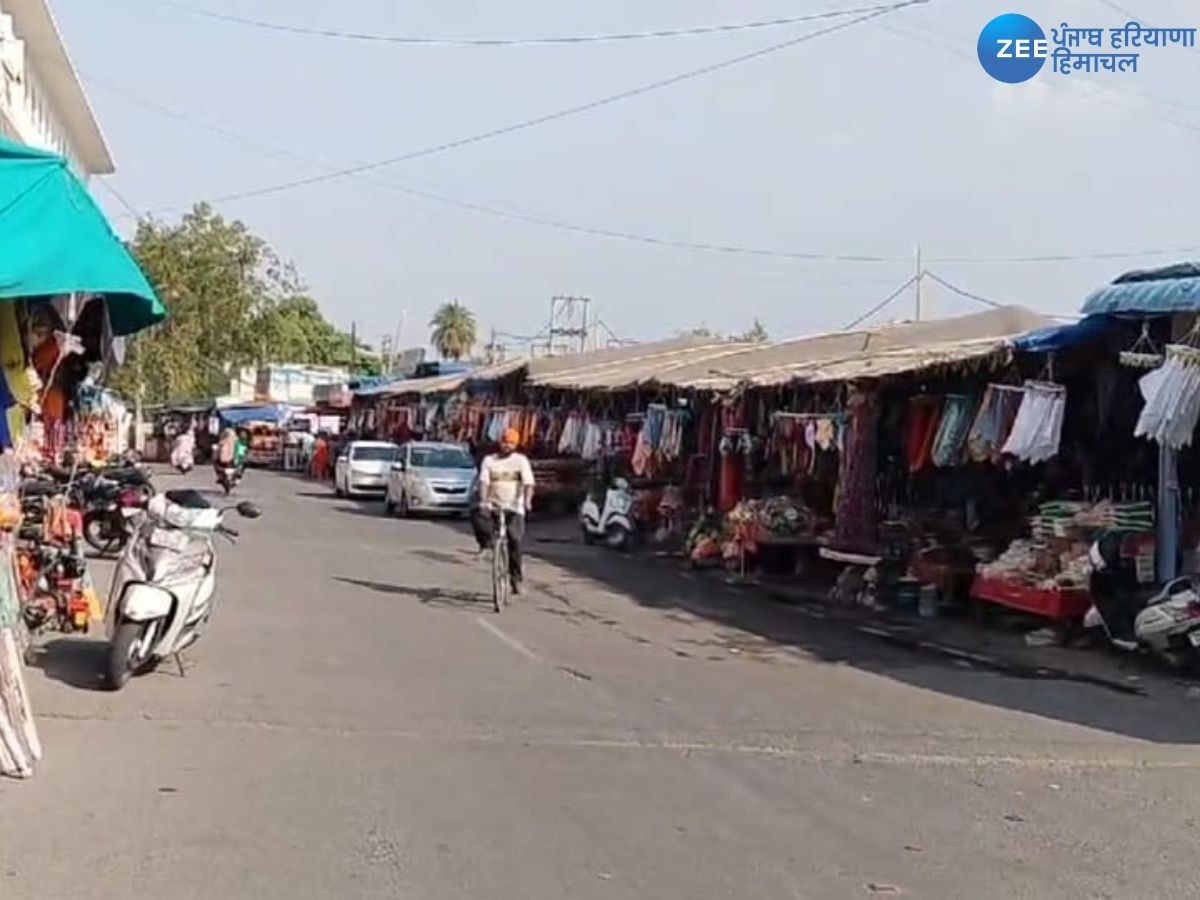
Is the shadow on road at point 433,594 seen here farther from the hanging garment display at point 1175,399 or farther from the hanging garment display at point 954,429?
the hanging garment display at point 1175,399

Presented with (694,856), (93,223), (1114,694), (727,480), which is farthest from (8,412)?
(727,480)

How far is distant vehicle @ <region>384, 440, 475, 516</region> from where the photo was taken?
34844 millimetres

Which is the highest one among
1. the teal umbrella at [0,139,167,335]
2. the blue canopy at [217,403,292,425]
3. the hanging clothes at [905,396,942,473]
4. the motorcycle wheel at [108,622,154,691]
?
the teal umbrella at [0,139,167,335]

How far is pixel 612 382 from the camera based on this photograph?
1158 inches

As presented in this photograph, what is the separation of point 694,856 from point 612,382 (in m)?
22.6

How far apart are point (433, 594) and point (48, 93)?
36555 millimetres

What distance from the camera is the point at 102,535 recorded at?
22000mm

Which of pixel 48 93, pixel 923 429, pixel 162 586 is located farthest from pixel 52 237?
pixel 48 93

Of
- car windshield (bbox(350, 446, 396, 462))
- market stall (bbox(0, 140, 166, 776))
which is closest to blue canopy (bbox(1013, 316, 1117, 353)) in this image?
market stall (bbox(0, 140, 166, 776))

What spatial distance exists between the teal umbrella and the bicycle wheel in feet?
30.3

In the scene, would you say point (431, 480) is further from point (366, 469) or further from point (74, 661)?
point (74, 661)

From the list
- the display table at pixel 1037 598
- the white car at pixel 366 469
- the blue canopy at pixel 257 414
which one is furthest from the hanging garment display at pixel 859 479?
the blue canopy at pixel 257 414

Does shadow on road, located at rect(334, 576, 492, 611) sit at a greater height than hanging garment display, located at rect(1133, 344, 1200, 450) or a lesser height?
lesser

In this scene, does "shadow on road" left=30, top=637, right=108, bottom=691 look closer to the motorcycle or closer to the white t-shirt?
the white t-shirt
